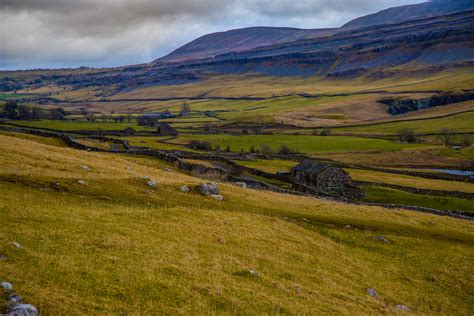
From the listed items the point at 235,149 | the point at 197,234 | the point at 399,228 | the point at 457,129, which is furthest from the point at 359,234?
the point at 457,129

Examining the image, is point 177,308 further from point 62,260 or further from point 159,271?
point 62,260

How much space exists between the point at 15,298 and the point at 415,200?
66436 millimetres

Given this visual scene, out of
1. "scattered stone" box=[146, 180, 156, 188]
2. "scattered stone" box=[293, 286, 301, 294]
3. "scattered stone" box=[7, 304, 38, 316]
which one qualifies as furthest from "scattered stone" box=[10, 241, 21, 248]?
"scattered stone" box=[146, 180, 156, 188]

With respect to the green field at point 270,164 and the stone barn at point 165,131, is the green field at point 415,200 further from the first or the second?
the stone barn at point 165,131

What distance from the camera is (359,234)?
124 feet

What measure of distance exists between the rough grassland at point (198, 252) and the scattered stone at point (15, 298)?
27cm

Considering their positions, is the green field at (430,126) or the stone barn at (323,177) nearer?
the stone barn at (323,177)

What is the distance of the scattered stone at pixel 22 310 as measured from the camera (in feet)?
46.1

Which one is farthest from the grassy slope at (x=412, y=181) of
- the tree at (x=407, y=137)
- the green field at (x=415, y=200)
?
the tree at (x=407, y=137)

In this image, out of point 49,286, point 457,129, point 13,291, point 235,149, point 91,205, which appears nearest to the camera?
point 13,291

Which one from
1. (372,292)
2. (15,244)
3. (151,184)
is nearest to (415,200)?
(151,184)

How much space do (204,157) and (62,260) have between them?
6737cm

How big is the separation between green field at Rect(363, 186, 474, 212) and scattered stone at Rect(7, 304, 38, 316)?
6186 cm

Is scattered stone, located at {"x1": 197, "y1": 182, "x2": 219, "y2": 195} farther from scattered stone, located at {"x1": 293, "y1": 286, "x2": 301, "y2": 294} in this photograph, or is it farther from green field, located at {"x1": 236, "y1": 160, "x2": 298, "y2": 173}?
green field, located at {"x1": 236, "y1": 160, "x2": 298, "y2": 173}
